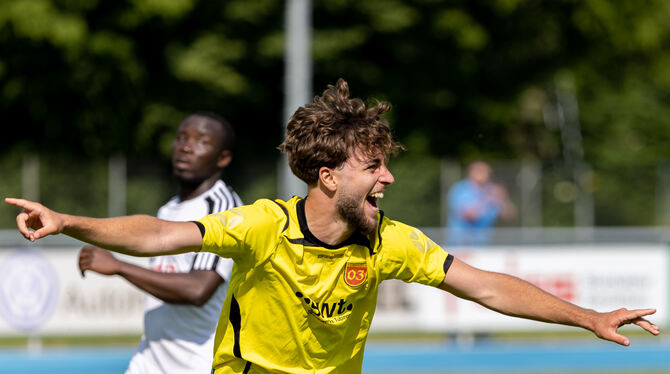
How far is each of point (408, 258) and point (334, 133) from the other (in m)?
0.63

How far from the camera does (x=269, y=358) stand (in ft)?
13.3

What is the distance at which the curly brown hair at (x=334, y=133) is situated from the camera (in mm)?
4062

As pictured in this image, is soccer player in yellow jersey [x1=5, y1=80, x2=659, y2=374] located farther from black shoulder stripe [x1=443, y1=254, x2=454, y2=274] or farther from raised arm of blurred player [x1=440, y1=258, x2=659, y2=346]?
black shoulder stripe [x1=443, y1=254, x2=454, y2=274]

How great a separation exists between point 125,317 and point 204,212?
6597 millimetres

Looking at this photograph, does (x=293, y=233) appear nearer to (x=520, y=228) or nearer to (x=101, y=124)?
(x=520, y=228)

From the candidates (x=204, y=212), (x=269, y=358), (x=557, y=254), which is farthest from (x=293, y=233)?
(x=557, y=254)

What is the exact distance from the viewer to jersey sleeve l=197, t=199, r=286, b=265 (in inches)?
150

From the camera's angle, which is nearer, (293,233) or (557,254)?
(293,233)

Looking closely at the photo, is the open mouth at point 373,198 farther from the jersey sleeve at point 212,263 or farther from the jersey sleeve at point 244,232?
the jersey sleeve at point 212,263

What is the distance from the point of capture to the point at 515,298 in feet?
13.9

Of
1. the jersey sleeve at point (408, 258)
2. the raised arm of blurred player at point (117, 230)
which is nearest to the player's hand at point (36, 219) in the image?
the raised arm of blurred player at point (117, 230)

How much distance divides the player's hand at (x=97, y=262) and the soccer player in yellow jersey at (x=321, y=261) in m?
0.69

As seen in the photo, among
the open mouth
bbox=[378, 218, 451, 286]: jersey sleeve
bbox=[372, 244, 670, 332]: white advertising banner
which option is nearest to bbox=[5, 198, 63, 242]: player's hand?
the open mouth

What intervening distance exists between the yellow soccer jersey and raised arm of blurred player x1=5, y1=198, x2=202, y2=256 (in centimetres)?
20
